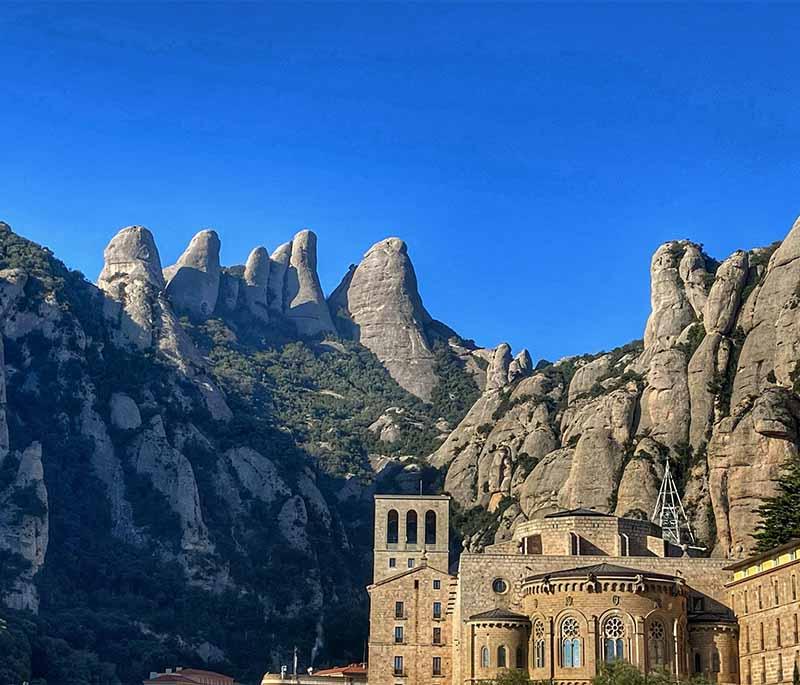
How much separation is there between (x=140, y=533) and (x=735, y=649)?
91.4 m

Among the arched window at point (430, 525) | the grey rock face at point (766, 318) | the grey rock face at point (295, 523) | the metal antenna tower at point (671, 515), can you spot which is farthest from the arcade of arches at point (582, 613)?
the grey rock face at point (295, 523)

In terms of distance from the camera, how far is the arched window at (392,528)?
113m

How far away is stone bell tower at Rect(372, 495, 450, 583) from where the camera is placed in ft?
365

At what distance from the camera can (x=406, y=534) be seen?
113m

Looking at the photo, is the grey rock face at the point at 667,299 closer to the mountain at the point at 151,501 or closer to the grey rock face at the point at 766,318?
the grey rock face at the point at 766,318

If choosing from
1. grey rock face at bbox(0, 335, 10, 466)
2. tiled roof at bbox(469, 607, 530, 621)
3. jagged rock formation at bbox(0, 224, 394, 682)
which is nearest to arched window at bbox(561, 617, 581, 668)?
tiled roof at bbox(469, 607, 530, 621)

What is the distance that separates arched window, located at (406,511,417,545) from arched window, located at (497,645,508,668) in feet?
88.0

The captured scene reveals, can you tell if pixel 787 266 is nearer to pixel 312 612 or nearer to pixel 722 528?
pixel 722 528

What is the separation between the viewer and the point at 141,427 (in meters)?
175

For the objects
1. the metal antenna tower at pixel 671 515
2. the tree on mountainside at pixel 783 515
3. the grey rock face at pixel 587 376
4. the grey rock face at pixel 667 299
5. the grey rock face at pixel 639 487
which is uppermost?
the grey rock face at pixel 667 299

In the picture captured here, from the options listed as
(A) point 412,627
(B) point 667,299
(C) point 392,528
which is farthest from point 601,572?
(B) point 667,299

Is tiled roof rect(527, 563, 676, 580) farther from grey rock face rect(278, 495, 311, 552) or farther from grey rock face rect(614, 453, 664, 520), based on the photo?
grey rock face rect(278, 495, 311, 552)

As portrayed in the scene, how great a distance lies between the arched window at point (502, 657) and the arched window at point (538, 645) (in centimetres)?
195

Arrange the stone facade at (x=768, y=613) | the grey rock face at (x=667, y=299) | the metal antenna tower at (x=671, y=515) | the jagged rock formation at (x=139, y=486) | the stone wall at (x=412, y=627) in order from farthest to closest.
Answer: the jagged rock formation at (x=139, y=486), the grey rock face at (x=667, y=299), the metal antenna tower at (x=671, y=515), the stone wall at (x=412, y=627), the stone facade at (x=768, y=613)
